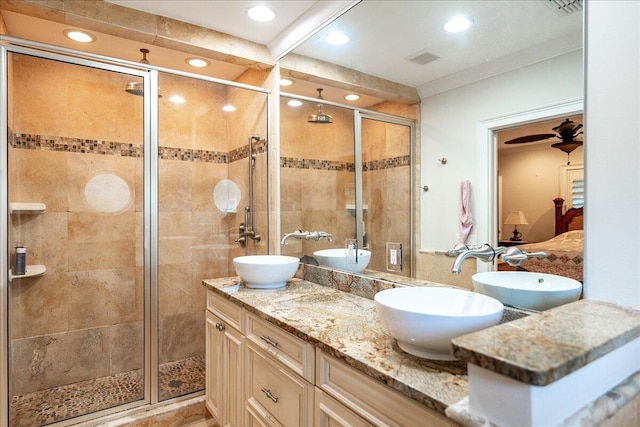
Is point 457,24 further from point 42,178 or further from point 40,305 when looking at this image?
point 40,305

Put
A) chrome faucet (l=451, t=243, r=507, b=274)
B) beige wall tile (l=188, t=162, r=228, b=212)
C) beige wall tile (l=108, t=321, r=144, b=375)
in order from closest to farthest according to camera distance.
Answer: chrome faucet (l=451, t=243, r=507, b=274) → beige wall tile (l=108, t=321, r=144, b=375) → beige wall tile (l=188, t=162, r=228, b=212)

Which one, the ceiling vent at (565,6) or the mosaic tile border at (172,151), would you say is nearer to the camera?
the ceiling vent at (565,6)

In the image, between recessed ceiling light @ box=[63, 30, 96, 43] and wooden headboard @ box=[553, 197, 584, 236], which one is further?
recessed ceiling light @ box=[63, 30, 96, 43]

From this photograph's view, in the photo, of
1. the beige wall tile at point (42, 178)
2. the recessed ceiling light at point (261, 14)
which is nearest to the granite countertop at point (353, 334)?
the beige wall tile at point (42, 178)

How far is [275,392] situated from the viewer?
1.50 meters

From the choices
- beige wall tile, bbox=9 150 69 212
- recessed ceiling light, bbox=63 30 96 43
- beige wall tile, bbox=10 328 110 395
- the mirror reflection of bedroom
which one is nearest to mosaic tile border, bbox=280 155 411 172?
the mirror reflection of bedroom

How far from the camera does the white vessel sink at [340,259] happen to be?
209 centimetres

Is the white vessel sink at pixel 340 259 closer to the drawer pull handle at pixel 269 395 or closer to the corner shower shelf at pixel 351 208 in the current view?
the corner shower shelf at pixel 351 208

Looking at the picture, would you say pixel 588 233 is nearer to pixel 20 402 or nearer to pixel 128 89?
pixel 128 89

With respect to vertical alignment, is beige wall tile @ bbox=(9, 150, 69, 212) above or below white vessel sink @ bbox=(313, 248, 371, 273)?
above

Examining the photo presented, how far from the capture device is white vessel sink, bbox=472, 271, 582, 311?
1213 millimetres

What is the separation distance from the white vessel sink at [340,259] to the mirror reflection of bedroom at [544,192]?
2.66 ft

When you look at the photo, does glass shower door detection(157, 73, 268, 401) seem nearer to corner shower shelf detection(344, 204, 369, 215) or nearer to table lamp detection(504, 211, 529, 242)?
corner shower shelf detection(344, 204, 369, 215)

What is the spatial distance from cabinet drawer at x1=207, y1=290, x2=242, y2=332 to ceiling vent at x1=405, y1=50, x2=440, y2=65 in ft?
4.86
